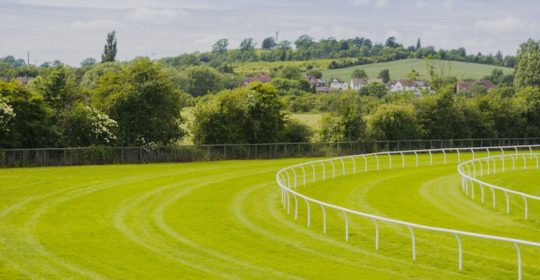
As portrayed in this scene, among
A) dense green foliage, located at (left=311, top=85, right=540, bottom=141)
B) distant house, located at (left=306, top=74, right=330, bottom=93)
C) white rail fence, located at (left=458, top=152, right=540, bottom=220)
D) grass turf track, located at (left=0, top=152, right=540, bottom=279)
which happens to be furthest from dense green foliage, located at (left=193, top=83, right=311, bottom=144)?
distant house, located at (left=306, top=74, right=330, bottom=93)

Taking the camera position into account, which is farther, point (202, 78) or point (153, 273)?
point (202, 78)

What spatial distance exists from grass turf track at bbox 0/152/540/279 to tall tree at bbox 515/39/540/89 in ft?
221

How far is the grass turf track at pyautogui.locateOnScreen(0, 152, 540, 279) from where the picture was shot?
13.7 m

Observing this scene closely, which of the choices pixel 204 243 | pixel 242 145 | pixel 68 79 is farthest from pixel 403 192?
pixel 68 79

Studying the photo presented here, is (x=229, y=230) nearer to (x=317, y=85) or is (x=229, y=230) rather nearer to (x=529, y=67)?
(x=529, y=67)

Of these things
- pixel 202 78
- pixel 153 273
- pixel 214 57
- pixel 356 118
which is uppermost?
pixel 214 57

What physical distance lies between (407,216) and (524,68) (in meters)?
81.7

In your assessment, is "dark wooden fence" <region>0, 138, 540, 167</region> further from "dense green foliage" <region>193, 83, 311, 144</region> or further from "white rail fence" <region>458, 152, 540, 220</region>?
"white rail fence" <region>458, 152, 540, 220</region>

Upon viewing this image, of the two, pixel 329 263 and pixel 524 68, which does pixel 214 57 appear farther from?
pixel 329 263

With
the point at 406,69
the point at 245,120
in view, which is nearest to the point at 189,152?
the point at 245,120

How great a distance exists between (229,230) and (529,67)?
84.7m

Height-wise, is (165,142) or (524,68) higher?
(524,68)

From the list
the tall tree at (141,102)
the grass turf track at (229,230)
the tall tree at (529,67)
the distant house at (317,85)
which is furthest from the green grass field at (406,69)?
the grass turf track at (229,230)

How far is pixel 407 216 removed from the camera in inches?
826
